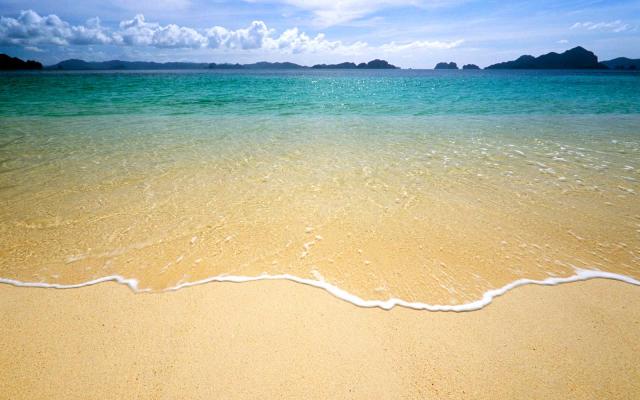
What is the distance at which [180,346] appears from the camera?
7.14 ft

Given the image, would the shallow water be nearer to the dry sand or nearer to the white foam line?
the white foam line

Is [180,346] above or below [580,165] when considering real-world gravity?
below

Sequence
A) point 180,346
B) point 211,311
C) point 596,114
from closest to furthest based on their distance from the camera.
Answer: point 180,346 → point 211,311 → point 596,114

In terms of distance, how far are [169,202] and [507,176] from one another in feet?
19.1

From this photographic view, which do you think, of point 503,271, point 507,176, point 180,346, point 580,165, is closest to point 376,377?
point 180,346

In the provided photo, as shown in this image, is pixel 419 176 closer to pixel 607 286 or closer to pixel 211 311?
pixel 607 286

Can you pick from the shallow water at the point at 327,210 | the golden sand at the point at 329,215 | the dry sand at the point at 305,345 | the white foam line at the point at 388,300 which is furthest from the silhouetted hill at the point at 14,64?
the dry sand at the point at 305,345

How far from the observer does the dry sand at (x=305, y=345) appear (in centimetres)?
191

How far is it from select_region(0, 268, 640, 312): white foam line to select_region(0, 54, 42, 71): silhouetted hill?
137458mm

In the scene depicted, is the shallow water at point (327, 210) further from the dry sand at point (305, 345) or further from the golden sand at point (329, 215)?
the dry sand at point (305, 345)

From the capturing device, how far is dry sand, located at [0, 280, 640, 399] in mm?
1909

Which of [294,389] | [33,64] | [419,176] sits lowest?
[294,389]

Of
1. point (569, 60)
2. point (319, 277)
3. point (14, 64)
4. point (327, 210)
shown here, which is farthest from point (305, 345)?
point (569, 60)

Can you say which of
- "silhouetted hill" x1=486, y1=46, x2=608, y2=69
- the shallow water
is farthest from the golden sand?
"silhouetted hill" x1=486, y1=46, x2=608, y2=69
